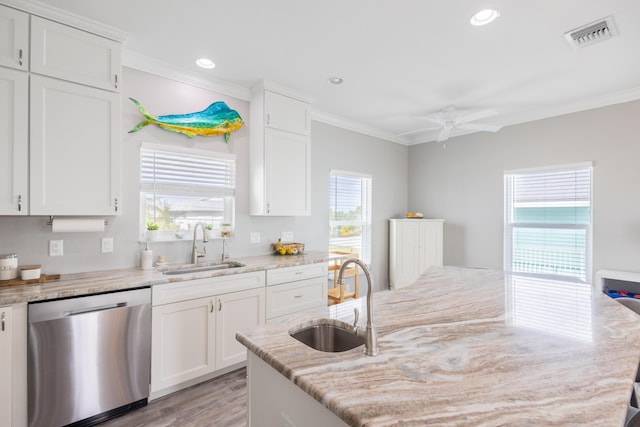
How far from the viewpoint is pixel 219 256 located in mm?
3148

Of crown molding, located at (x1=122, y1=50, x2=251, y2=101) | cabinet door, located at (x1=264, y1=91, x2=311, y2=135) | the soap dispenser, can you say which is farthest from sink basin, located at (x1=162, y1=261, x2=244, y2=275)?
crown molding, located at (x1=122, y1=50, x2=251, y2=101)

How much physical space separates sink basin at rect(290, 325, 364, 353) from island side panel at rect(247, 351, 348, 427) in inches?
9.1

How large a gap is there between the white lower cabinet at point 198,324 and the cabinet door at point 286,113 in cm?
164

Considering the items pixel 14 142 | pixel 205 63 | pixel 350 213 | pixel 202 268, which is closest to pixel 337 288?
pixel 350 213

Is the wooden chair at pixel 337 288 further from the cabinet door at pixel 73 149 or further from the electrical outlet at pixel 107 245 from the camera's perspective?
the cabinet door at pixel 73 149

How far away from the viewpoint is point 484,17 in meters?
2.12

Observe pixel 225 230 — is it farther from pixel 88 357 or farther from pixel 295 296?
pixel 88 357

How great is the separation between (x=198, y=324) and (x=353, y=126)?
11.0 feet

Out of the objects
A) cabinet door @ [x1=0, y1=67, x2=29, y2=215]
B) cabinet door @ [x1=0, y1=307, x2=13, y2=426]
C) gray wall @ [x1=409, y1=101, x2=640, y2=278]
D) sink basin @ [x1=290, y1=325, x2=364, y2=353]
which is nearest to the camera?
sink basin @ [x1=290, y1=325, x2=364, y2=353]

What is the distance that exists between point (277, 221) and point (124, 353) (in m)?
1.97

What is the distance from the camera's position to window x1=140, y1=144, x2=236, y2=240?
9.09 feet

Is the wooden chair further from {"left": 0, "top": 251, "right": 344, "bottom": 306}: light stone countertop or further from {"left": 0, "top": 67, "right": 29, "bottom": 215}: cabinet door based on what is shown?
{"left": 0, "top": 67, "right": 29, "bottom": 215}: cabinet door

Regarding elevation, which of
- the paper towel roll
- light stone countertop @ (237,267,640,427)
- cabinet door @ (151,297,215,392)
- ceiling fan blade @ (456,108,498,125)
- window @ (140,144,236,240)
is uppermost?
ceiling fan blade @ (456,108,498,125)

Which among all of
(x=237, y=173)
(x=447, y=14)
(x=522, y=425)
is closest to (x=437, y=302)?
(x=522, y=425)
